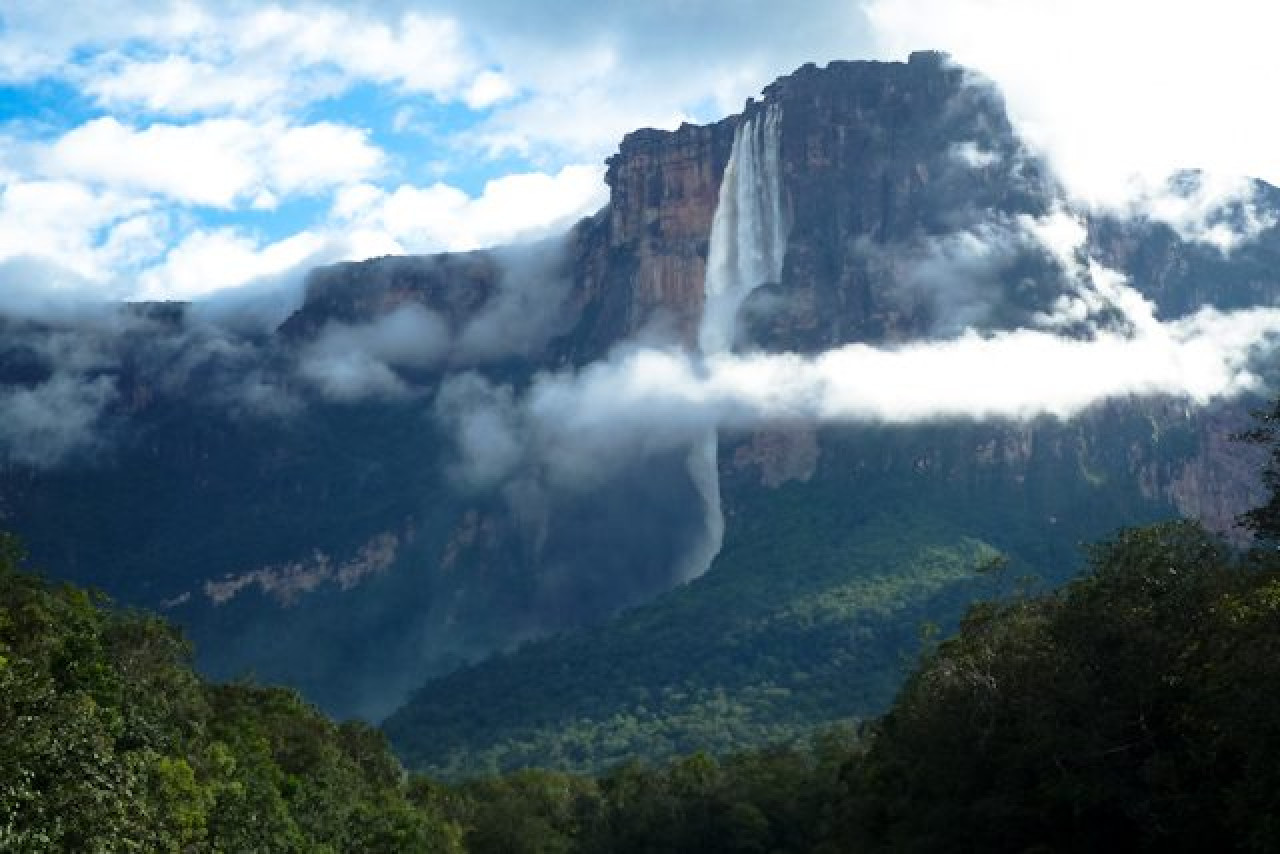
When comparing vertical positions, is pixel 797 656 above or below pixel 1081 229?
below

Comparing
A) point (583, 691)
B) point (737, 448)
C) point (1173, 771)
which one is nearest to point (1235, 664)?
point (1173, 771)

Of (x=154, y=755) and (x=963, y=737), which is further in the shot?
(x=963, y=737)

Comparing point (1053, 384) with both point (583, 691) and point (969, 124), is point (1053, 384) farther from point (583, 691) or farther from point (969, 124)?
point (583, 691)

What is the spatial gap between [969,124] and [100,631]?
516 ft

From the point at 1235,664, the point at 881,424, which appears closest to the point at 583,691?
the point at 881,424

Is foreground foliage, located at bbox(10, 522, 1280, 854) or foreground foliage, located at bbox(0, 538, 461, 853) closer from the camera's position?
foreground foliage, located at bbox(10, 522, 1280, 854)

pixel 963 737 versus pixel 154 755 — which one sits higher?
pixel 154 755

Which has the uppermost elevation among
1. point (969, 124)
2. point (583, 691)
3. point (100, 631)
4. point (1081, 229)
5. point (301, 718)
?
point (969, 124)

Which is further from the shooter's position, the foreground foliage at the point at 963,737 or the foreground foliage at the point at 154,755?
the foreground foliage at the point at 154,755

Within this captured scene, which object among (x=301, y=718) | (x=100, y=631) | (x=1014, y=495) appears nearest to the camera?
(x=100, y=631)

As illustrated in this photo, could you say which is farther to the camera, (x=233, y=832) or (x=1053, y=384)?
(x=1053, y=384)

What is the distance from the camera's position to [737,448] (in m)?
194

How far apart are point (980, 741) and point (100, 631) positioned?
31764 millimetres

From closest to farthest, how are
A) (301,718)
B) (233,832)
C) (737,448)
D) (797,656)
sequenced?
(233,832)
(301,718)
(797,656)
(737,448)
